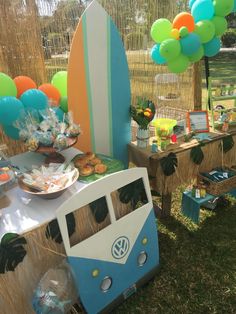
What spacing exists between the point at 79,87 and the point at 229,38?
14322 millimetres

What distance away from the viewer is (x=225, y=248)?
1992mm

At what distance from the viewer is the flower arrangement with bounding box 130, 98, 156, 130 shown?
6.53 ft

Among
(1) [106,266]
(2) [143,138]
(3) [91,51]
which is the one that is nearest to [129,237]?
(1) [106,266]

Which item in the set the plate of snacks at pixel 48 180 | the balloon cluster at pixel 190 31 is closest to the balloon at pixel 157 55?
the balloon cluster at pixel 190 31

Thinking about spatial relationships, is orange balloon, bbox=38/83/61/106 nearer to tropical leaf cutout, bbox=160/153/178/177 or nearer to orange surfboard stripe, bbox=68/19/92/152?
orange surfboard stripe, bbox=68/19/92/152

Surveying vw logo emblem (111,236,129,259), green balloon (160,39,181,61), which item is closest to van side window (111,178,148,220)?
vw logo emblem (111,236,129,259)

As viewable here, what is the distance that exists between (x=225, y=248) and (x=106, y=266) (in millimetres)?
1046

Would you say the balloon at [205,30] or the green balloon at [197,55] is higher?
the balloon at [205,30]

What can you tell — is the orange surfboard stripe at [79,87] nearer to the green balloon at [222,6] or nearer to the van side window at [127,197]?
the van side window at [127,197]

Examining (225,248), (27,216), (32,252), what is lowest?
(225,248)

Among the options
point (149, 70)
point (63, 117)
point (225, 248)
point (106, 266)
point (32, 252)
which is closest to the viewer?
point (32, 252)

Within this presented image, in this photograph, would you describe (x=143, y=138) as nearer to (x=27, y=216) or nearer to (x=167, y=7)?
(x=27, y=216)

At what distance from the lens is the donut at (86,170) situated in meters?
1.58

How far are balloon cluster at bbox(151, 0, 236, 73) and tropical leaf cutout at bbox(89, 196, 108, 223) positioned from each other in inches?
49.3
